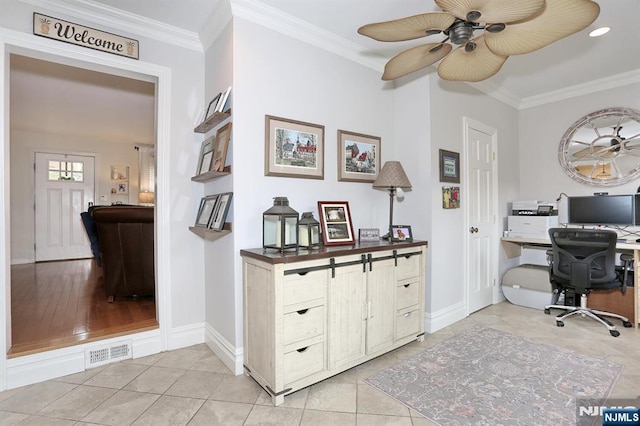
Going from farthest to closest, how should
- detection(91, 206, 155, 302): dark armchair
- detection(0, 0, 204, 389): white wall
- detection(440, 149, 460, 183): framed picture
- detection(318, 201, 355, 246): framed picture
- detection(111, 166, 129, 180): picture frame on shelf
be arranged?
1. detection(111, 166, 129, 180): picture frame on shelf
2. detection(91, 206, 155, 302): dark armchair
3. detection(440, 149, 460, 183): framed picture
4. detection(0, 0, 204, 389): white wall
5. detection(318, 201, 355, 246): framed picture

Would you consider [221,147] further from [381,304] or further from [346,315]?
[381,304]

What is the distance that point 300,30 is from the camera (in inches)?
96.7

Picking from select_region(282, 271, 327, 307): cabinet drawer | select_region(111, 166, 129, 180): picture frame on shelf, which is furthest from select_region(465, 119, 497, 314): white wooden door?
select_region(111, 166, 129, 180): picture frame on shelf

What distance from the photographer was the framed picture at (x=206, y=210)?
7.87ft

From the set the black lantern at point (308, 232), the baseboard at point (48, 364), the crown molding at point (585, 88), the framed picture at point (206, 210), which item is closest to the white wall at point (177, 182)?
the framed picture at point (206, 210)

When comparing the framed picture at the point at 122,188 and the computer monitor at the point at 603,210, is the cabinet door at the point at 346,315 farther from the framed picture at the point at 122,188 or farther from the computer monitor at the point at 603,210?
the framed picture at the point at 122,188

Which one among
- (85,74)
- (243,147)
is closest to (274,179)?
(243,147)

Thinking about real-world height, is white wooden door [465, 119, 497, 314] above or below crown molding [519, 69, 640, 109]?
below

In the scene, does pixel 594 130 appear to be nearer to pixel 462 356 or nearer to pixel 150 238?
pixel 462 356

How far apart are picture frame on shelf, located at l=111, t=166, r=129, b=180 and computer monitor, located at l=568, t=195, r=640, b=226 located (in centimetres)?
786

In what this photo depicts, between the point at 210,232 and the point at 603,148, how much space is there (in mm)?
4418

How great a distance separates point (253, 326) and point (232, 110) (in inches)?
57.7

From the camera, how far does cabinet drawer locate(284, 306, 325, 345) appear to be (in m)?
1.85

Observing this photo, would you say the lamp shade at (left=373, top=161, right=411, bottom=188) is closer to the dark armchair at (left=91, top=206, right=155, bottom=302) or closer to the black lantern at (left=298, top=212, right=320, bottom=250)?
the black lantern at (left=298, top=212, right=320, bottom=250)
